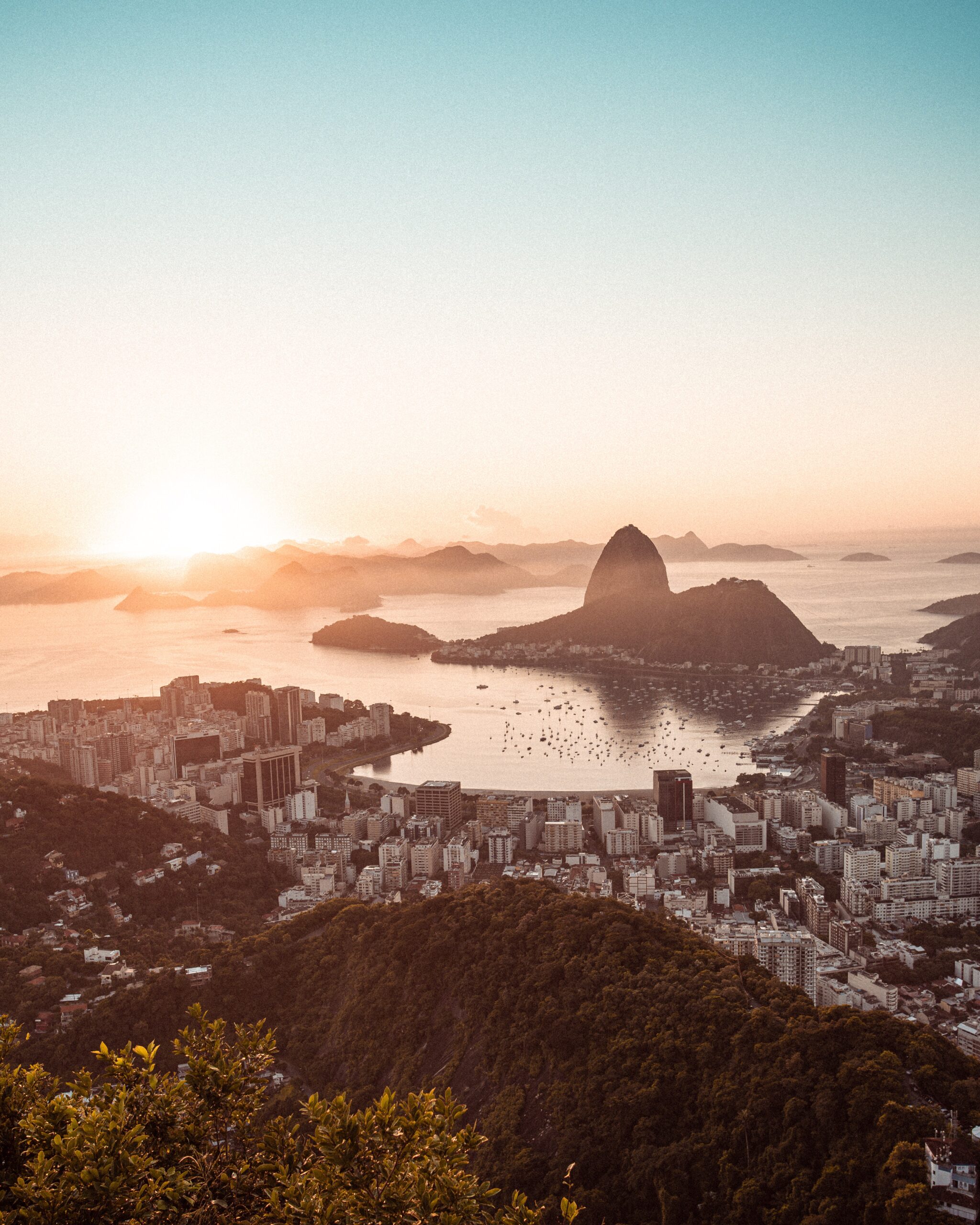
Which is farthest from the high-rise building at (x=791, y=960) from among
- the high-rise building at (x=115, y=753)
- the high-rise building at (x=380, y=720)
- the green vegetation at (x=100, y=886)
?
the high-rise building at (x=380, y=720)

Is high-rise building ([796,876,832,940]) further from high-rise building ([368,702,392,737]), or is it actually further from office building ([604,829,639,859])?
high-rise building ([368,702,392,737])

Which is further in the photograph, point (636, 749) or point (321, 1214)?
point (636, 749)

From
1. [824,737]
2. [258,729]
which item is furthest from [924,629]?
[258,729]

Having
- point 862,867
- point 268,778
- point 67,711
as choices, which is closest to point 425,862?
point 268,778

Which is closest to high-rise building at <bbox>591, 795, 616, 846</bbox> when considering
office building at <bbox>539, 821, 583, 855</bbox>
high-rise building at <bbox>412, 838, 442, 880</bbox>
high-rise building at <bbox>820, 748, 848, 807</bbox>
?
office building at <bbox>539, 821, 583, 855</bbox>

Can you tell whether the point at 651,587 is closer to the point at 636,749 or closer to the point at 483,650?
the point at 483,650

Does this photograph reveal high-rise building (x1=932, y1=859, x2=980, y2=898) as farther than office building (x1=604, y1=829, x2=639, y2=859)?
No
